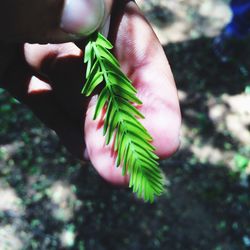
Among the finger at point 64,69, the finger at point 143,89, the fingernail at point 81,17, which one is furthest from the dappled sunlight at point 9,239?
the fingernail at point 81,17

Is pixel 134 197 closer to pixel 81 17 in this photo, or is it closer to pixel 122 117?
pixel 122 117

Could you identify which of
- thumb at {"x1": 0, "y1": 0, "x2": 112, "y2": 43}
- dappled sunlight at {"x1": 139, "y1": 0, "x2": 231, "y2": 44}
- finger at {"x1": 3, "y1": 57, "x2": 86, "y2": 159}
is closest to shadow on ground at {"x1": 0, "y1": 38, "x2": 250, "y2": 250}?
finger at {"x1": 3, "y1": 57, "x2": 86, "y2": 159}

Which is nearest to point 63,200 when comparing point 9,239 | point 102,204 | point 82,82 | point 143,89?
point 102,204

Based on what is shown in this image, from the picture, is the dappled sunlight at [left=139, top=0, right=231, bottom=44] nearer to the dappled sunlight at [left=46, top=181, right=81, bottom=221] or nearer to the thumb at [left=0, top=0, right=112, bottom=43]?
the dappled sunlight at [left=46, top=181, right=81, bottom=221]

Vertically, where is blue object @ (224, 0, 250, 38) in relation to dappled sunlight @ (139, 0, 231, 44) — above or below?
above

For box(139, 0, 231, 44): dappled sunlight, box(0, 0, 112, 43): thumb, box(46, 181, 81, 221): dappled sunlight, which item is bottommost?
box(46, 181, 81, 221): dappled sunlight

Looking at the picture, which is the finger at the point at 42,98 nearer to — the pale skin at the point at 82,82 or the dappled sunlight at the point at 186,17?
the pale skin at the point at 82,82
